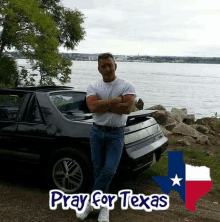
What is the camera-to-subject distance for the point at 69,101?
16.1ft

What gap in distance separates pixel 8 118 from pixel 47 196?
1.36 metres

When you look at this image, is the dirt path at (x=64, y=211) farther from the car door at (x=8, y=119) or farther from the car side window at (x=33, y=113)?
the car side window at (x=33, y=113)

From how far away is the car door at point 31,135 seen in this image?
441 centimetres

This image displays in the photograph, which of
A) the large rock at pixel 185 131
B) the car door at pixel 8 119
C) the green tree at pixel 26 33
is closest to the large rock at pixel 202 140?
the large rock at pixel 185 131

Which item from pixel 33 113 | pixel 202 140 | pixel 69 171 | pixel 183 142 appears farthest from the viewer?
pixel 202 140

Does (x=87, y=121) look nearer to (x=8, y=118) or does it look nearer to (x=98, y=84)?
(x=98, y=84)

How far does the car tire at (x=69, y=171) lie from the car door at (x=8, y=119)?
2.41 ft

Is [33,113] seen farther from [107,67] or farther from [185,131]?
[185,131]

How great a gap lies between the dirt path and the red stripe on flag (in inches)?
3.1

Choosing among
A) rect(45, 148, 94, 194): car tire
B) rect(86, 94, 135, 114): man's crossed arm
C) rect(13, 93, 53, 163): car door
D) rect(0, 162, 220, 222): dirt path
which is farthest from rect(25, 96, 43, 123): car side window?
rect(86, 94, 135, 114): man's crossed arm

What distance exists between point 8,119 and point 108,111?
7.08 ft

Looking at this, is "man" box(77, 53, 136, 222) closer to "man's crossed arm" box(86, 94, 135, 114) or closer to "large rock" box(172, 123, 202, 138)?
"man's crossed arm" box(86, 94, 135, 114)

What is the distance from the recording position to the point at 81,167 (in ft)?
13.6

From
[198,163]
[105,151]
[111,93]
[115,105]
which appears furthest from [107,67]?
[198,163]
